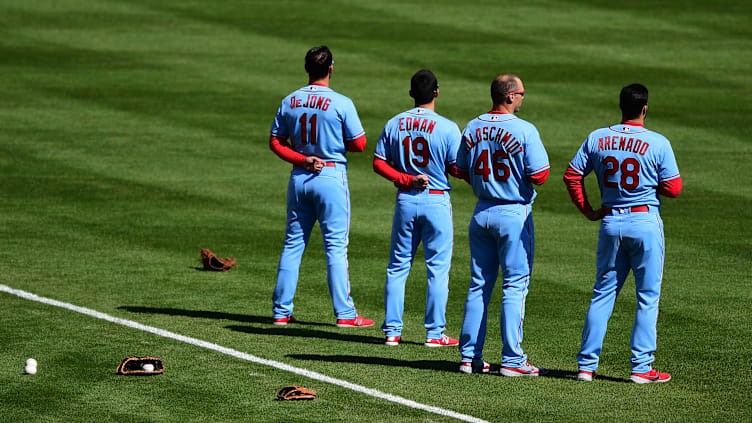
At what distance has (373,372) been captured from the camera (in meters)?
8.31

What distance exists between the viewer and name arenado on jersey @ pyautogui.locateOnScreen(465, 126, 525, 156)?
8.01 m

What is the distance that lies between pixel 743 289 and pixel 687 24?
60.7 ft

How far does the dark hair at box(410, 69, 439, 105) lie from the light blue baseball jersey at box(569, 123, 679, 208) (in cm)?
149

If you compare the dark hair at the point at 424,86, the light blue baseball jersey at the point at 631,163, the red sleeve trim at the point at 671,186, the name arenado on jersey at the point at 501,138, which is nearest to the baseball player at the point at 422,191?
the dark hair at the point at 424,86

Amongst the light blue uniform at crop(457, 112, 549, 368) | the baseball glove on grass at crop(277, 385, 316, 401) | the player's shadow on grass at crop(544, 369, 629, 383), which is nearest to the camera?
the baseball glove on grass at crop(277, 385, 316, 401)

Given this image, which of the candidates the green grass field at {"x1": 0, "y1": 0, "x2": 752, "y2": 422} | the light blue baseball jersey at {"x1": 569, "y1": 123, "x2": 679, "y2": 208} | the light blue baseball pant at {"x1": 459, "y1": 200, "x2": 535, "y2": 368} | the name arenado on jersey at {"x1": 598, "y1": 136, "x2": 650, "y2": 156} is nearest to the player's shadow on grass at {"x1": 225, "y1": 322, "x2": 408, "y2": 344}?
the green grass field at {"x1": 0, "y1": 0, "x2": 752, "y2": 422}

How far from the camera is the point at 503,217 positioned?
808 cm

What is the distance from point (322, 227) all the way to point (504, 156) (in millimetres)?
2350

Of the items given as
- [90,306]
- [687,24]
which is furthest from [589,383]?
[687,24]

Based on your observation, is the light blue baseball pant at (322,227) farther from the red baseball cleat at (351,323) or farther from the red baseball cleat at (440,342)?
the red baseball cleat at (440,342)

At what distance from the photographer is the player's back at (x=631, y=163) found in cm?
781

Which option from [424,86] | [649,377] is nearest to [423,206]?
[424,86]

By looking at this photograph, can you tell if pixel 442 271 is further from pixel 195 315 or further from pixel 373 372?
pixel 195 315

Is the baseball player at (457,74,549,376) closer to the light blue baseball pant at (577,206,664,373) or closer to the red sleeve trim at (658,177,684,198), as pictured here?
the light blue baseball pant at (577,206,664,373)
